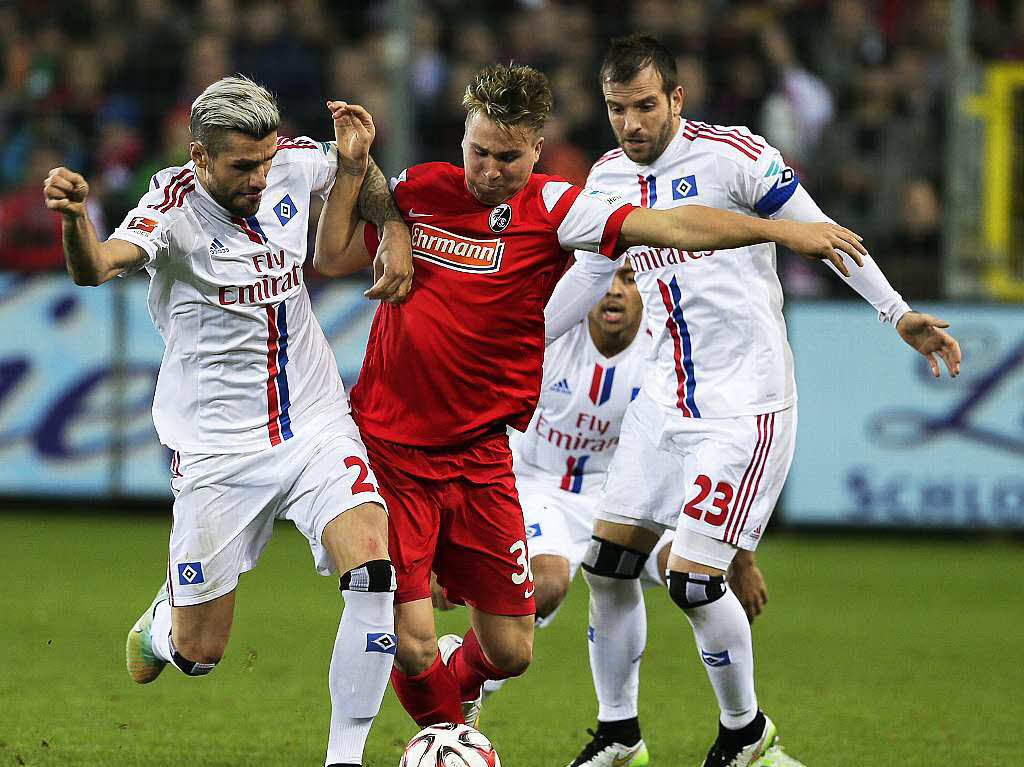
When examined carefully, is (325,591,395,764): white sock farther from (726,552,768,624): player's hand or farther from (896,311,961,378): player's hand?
(896,311,961,378): player's hand

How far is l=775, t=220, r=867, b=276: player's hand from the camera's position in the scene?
489cm

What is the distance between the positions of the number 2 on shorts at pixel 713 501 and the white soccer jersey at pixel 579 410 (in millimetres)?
1105

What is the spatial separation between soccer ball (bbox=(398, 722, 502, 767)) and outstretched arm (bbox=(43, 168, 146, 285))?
5.76 ft

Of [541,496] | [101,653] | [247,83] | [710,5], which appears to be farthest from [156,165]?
[247,83]

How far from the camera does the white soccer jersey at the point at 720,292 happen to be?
232 inches

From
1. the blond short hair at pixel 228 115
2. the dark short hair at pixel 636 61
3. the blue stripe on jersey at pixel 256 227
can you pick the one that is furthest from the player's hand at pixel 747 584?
the blond short hair at pixel 228 115

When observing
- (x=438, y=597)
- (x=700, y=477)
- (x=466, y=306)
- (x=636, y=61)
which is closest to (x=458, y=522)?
(x=466, y=306)

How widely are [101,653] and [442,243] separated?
134 inches

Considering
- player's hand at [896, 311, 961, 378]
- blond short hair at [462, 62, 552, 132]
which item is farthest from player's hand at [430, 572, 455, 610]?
player's hand at [896, 311, 961, 378]

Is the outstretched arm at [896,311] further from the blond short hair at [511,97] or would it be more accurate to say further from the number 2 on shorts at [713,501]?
the blond short hair at [511,97]

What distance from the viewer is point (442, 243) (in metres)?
5.43

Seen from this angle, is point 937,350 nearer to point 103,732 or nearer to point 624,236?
point 624,236

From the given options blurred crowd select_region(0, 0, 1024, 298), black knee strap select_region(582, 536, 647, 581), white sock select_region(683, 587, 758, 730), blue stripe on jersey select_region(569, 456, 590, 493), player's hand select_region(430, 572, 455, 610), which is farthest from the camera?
blurred crowd select_region(0, 0, 1024, 298)

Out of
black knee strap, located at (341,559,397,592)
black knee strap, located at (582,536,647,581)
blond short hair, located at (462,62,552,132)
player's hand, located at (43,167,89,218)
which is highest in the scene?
blond short hair, located at (462,62,552,132)
